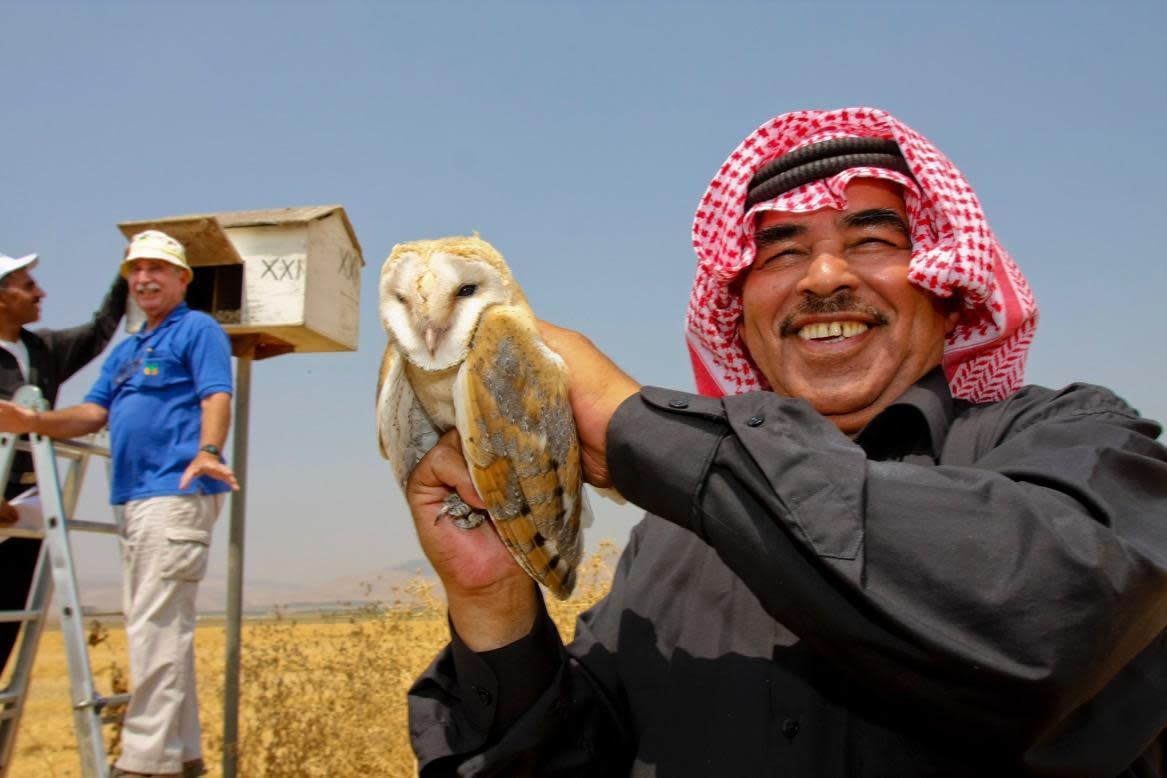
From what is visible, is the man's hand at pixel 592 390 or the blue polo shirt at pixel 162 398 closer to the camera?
the man's hand at pixel 592 390

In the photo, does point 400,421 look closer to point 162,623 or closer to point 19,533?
point 162,623

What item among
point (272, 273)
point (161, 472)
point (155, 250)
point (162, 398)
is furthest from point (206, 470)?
point (272, 273)

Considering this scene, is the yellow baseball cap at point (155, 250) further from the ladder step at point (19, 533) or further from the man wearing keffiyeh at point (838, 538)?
the man wearing keffiyeh at point (838, 538)

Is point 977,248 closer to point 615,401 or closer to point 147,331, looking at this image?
point 615,401

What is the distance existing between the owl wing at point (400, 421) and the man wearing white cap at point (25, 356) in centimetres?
361

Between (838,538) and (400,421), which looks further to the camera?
(400,421)

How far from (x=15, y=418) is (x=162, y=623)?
4.45 feet

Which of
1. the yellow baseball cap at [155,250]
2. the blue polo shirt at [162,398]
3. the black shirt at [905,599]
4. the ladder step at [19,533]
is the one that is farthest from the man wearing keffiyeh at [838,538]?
the yellow baseball cap at [155,250]

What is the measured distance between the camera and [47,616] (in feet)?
15.6

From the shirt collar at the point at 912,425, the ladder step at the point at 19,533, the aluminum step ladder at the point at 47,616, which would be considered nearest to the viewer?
the shirt collar at the point at 912,425

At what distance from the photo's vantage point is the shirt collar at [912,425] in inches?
77.5

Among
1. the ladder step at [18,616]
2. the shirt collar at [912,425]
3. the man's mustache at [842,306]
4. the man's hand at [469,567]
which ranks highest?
the man's mustache at [842,306]

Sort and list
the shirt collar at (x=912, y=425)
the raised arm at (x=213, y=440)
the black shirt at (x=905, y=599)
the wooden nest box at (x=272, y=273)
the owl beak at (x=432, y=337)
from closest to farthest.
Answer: the black shirt at (x=905, y=599), the shirt collar at (x=912, y=425), the owl beak at (x=432, y=337), the raised arm at (x=213, y=440), the wooden nest box at (x=272, y=273)

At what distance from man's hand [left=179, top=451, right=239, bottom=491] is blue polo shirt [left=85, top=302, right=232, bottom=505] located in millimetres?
185
